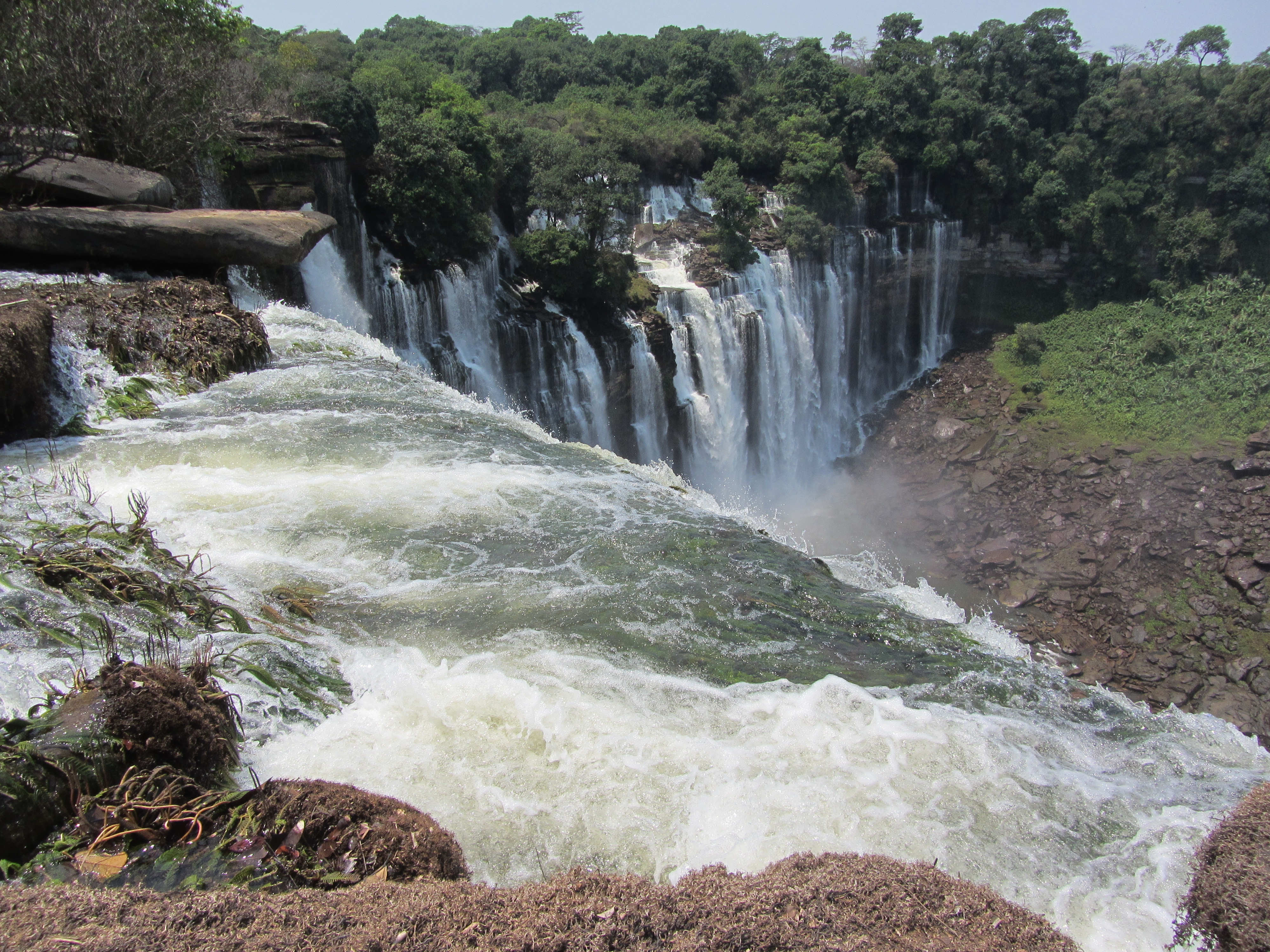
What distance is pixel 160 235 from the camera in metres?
11.1

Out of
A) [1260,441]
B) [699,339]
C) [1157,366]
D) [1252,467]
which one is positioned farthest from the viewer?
[1157,366]

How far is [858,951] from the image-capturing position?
2312 mm

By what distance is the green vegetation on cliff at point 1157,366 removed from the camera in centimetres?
2333

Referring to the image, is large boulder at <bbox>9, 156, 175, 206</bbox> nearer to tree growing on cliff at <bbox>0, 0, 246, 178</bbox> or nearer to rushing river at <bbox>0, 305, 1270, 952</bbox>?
tree growing on cliff at <bbox>0, 0, 246, 178</bbox>

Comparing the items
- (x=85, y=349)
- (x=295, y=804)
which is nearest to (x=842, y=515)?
(x=85, y=349)

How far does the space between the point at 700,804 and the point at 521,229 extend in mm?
19400

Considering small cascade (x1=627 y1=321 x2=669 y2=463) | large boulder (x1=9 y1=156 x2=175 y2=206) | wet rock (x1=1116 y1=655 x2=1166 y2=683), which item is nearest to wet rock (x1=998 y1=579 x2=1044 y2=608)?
wet rock (x1=1116 y1=655 x2=1166 y2=683)

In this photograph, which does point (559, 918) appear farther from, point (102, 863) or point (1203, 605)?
point (1203, 605)

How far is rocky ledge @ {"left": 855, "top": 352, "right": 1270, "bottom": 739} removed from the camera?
16.1 m

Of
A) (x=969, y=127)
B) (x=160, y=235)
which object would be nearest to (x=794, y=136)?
(x=969, y=127)

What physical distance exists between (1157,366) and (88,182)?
29.2 metres

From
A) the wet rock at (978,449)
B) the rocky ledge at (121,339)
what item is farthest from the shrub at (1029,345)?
the rocky ledge at (121,339)

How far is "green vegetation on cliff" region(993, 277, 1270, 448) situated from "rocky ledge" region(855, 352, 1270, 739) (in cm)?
106

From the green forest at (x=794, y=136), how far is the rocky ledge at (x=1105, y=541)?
8.28 meters
